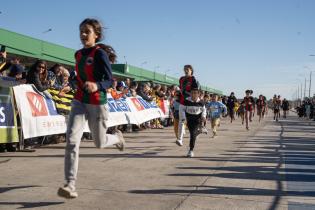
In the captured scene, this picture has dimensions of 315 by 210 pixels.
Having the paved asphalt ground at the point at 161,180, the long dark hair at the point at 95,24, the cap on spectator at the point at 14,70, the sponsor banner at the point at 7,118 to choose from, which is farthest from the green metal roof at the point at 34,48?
the long dark hair at the point at 95,24

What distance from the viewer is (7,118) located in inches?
370

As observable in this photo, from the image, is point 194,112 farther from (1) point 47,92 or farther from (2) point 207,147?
(1) point 47,92

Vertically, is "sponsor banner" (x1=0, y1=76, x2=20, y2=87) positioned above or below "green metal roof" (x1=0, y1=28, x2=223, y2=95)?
below

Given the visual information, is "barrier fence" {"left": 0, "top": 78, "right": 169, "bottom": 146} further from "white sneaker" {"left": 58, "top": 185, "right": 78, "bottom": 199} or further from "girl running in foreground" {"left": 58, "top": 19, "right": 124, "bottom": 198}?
"white sneaker" {"left": 58, "top": 185, "right": 78, "bottom": 199}

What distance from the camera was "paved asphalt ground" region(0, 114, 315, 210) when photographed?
5.33 m

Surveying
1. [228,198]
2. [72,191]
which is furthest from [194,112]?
[72,191]

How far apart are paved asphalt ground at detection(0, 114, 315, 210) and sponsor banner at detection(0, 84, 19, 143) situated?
0.35m

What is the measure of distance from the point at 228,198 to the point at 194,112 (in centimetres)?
450

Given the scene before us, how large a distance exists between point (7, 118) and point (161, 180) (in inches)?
158

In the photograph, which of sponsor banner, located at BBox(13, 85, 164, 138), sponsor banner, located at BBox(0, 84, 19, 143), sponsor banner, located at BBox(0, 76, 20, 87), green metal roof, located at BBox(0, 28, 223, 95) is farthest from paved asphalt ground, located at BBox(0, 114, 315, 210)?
green metal roof, located at BBox(0, 28, 223, 95)

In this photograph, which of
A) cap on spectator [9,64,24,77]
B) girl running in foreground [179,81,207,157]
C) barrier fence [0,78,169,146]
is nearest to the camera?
barrier fence [0,78,169,146]

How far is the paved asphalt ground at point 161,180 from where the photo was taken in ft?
17.5

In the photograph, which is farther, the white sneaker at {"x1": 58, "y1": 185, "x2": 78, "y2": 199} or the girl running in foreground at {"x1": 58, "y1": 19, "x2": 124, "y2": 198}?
the girl running in foreground at {"x1": 58, "y1": 19, "x2": 124, "y2": 198}

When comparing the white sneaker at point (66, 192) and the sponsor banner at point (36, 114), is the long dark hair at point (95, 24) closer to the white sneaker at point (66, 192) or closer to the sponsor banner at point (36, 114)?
the white sneaker at point (66, 192)
